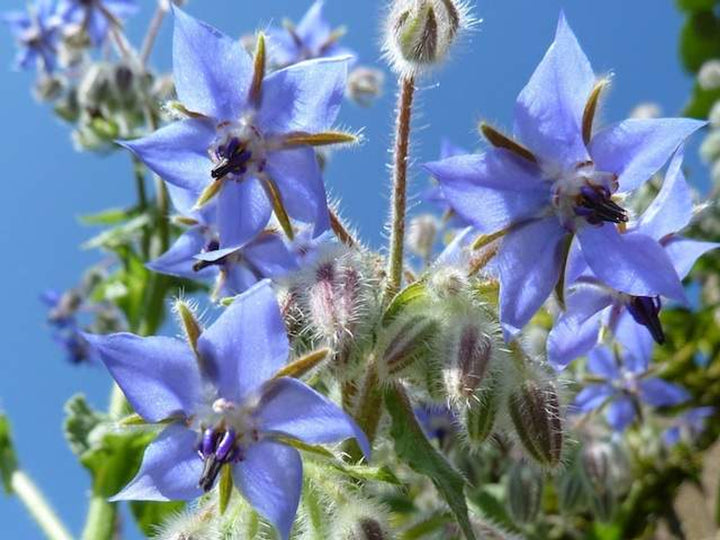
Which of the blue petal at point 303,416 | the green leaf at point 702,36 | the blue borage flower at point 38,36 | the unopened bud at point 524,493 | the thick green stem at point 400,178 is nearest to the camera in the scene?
the blue petal at point 303,416

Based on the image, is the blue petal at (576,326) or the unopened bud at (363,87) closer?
the blue petal at (576,326)

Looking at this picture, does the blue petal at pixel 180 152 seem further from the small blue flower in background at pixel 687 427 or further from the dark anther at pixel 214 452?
the small blue flower in background at pixel 687 427

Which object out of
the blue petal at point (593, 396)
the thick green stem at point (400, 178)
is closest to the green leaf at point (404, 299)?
the thick green stem at point (400, 178)

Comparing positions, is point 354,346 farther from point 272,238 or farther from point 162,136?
point 162,136

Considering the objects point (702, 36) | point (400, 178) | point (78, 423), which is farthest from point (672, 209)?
point (702, 36)

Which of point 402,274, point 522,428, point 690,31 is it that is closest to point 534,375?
point 522,428
